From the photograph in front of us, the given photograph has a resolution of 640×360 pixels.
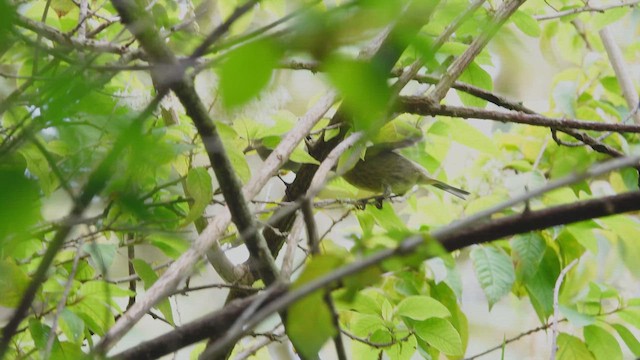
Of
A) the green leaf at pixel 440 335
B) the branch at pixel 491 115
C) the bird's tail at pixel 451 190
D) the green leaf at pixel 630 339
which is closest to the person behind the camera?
the branch at pixel 491 115

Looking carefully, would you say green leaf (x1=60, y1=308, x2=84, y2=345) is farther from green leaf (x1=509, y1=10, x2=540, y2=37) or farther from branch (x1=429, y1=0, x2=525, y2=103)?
green leaf (x1=509, y1=10, x2=540, y2=37)

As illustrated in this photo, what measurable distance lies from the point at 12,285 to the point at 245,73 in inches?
25.1

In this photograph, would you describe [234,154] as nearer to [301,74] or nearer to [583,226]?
[301,74]

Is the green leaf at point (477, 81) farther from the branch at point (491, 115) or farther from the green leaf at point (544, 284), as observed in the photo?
the green leaf at point (544, 284)

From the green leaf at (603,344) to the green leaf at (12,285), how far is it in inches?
40.1

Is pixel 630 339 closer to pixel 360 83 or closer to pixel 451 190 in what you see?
pixel 451 190

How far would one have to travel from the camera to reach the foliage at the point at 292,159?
0.41 m

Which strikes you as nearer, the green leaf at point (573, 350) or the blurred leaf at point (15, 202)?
the blurred leaf at point (15, 202)

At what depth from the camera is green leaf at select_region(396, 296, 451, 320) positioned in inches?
46.2

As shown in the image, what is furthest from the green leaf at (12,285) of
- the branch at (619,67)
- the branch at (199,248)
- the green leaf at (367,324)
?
the branch at (619,67)

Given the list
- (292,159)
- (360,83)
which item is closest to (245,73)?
(360,83)

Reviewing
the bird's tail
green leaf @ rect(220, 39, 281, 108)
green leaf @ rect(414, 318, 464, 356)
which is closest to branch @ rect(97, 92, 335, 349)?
green leaf @ rect(220, 39, 281, 108)

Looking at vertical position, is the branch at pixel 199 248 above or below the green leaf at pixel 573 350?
above

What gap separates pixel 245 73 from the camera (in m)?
0.34
